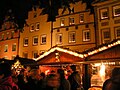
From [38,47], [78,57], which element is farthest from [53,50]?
[38,47]

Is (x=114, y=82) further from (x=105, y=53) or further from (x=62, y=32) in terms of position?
(x=62, y=32)

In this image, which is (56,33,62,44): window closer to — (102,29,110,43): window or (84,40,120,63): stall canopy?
(102,29,110,43): window

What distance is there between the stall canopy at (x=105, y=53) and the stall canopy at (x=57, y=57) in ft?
4.81

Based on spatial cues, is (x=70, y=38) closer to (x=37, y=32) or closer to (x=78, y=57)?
(x=37, y=32)

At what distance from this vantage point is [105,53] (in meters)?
13.1

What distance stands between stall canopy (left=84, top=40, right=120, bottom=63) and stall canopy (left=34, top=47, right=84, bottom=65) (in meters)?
1.47

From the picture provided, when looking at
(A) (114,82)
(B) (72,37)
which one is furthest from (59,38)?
(A) (114,82)

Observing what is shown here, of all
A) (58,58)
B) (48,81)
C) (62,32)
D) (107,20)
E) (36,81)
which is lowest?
(36,81)

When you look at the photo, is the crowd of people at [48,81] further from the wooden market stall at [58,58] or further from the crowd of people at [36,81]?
the wooden market stall at [58,58]

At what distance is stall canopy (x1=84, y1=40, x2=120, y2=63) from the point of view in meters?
12.5

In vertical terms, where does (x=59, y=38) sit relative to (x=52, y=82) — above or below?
above

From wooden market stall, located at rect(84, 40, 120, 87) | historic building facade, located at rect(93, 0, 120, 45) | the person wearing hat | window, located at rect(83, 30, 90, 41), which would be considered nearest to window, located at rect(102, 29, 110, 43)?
historic building facade, located at rect(93, 0, 120, 45)

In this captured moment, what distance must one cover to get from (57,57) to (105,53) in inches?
170

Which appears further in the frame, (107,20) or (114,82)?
(107,20)
